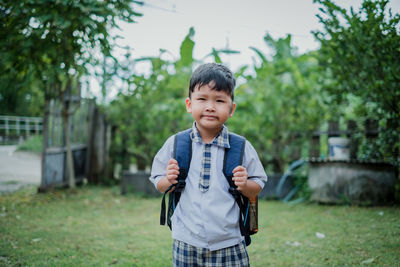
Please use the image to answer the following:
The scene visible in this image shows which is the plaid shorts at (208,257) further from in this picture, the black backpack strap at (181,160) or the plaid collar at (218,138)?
the plaid collar at (218,138)

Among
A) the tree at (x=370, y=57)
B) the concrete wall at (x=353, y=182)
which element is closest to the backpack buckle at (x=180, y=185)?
the tree at (x=370, y=57)

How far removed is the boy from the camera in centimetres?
184

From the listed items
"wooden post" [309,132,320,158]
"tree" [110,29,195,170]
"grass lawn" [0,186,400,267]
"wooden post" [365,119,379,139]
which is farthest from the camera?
"tree" [110,29,195,170]

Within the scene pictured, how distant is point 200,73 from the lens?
1.95m

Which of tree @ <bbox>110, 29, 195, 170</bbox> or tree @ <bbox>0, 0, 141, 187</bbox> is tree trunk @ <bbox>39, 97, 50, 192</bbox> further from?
tree @ <bbox>0, 0, 141, 187</bbox>

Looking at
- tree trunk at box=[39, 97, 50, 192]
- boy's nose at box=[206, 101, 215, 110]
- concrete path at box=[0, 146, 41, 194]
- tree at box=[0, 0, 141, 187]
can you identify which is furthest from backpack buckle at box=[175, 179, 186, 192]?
concrete path at box=[0, 146, 41, 194]

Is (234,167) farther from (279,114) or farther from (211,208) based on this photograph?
(279,114)

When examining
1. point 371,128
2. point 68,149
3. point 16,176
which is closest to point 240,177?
point 371,128

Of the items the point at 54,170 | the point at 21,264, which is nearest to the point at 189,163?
the point at 21,264

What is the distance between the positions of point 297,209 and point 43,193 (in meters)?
4.48

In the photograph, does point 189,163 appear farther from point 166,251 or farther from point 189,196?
point 166,251

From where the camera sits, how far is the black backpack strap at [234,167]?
1.88m

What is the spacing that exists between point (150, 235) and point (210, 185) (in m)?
2.33

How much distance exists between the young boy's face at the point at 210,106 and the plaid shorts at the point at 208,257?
678 millimetres
